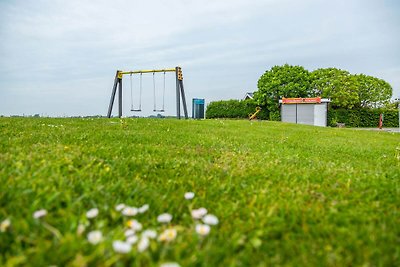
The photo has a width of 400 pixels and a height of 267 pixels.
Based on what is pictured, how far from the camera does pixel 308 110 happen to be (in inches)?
1133

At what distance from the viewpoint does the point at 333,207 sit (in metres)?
2.04

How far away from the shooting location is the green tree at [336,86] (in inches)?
1401

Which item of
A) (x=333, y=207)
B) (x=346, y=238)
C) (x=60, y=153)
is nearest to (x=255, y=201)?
(x=333, y=207)

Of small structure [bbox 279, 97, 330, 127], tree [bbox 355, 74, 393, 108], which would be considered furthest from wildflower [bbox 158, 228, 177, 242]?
tree [bbox 355, 74, 393, 108]

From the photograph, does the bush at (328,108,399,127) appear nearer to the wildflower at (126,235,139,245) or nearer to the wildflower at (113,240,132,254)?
the wildflower at (126,235,139,245)

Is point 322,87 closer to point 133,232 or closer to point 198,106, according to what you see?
point 198,106

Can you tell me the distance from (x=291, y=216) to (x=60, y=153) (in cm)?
222

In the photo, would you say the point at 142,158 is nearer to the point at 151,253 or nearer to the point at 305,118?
the point at 151,253

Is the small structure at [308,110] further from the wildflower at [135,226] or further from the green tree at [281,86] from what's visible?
the wildflower at [135,226]

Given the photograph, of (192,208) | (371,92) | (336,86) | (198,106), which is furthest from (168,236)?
(371,92)

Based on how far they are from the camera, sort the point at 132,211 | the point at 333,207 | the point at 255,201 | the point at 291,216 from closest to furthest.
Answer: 1. the point at 132,211
2. the point at 291,216
3. the point at 333,207
4. the point at 255,201

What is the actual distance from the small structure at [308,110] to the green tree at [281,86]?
4.54 metres

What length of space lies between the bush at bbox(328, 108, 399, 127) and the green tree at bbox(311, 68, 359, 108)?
2.98 m

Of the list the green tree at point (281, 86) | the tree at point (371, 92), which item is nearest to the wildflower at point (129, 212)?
the green tree at point (281, 86)
